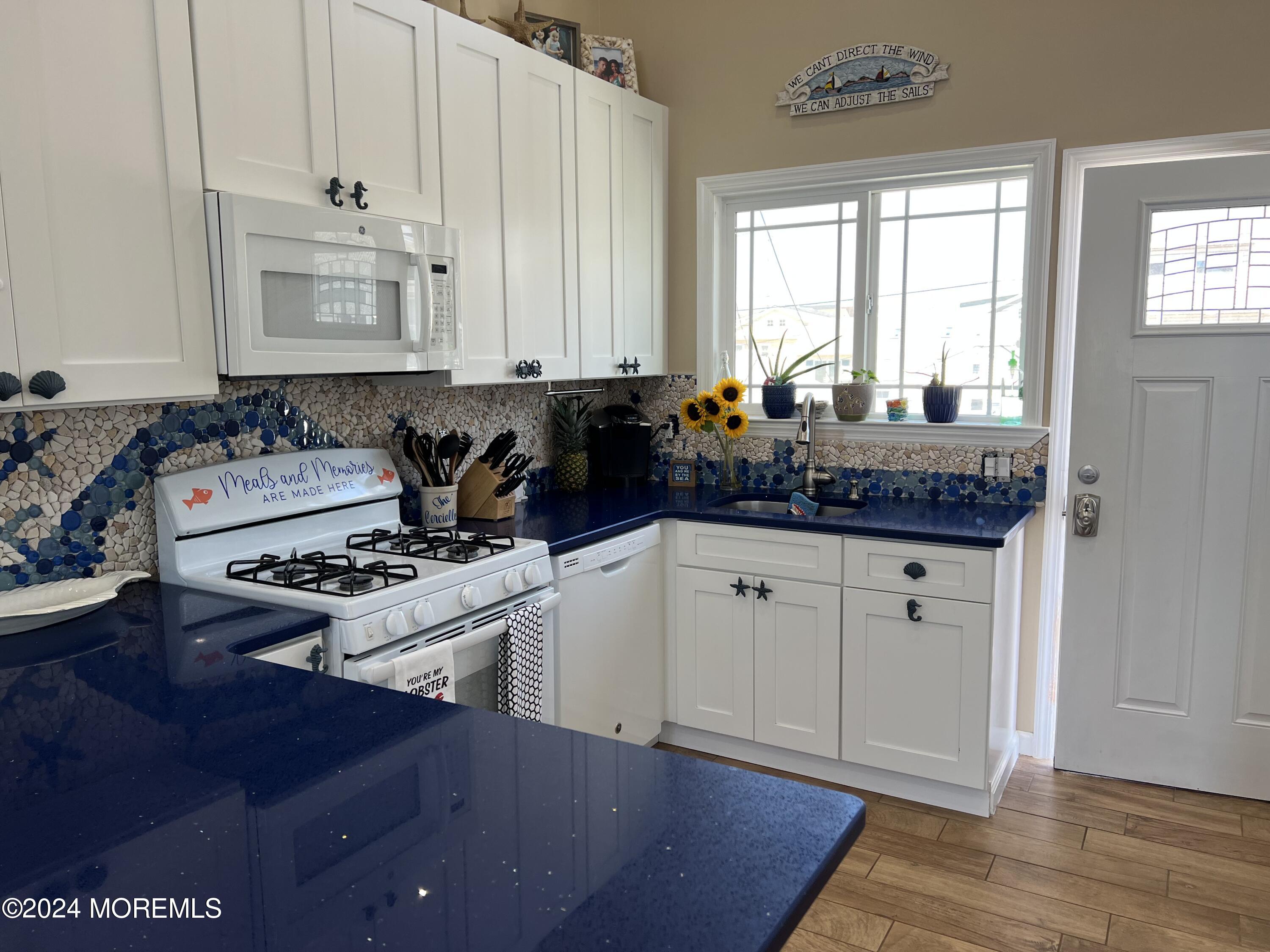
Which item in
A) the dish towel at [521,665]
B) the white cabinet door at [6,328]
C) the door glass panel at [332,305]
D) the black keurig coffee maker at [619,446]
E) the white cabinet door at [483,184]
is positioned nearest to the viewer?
the white cabinet door at [6,328]

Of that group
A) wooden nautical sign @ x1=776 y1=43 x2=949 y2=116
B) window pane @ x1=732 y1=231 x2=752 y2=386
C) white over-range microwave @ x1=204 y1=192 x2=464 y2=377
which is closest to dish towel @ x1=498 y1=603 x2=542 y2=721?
white over-range microwave @ x1=204 y1=192 x2=464 y2=377

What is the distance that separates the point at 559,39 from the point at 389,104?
104 centimetres

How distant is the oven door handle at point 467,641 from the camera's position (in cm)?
195

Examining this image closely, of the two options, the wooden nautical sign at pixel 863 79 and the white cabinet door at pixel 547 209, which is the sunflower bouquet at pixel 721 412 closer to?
the white cabinet door at pixel 547 209

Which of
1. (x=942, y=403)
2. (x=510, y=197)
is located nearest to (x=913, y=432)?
(x=942, y=403)

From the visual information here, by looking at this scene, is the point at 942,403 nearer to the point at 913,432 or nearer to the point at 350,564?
the point at 913,432

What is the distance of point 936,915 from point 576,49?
2.95 meters

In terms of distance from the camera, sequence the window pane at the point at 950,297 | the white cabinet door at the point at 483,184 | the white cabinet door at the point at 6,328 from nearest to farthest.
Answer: the white cabinet door at the point at 6,328
the white cabinet door at the point at 483,184
the window pane at the point at 950,297

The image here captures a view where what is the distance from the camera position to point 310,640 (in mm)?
1917

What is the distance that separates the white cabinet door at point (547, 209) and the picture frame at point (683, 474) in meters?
0.70

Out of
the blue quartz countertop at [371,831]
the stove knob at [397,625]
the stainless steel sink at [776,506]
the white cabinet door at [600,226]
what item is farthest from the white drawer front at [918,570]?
the blue quartz countertop at [371,831]

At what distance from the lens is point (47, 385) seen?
1677 mm

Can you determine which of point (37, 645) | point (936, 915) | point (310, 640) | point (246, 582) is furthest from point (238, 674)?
point (936, 915)

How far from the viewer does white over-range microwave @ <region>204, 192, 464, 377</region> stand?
198 centimetres
